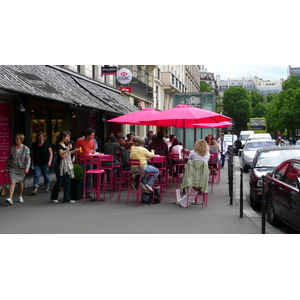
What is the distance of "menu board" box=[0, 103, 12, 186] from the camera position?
1166 cm

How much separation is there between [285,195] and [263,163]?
3.83 meters

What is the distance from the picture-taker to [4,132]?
39.0ft

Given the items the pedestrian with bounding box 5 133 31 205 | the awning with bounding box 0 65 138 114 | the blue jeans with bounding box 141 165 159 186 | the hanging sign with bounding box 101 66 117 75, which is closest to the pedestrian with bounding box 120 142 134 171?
the blue jeans with bounding box 141 165 159 186

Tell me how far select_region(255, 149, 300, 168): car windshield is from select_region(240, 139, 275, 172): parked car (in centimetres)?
794

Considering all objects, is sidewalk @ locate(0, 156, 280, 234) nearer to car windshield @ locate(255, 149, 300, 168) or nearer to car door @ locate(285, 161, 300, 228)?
car door @ locate(285, 161, 300, 228)

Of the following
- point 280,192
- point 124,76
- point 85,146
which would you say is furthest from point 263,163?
point 124,76

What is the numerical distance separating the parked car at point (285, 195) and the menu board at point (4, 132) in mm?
7284

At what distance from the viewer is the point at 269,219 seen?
8.15m

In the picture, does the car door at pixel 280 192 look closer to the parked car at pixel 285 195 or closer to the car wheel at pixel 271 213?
the parked car at pixel 285 195

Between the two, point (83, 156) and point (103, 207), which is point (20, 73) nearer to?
point (83, 156)

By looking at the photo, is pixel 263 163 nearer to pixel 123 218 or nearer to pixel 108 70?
pixel 123 218

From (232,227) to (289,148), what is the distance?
15.9 feet

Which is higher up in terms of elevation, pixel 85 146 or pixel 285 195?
pixel 85 146

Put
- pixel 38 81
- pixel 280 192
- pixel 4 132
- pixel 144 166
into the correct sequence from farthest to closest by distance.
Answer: pixel 38 81 < pixel 4 132 < pixel 144 166 < pixel 280 192
